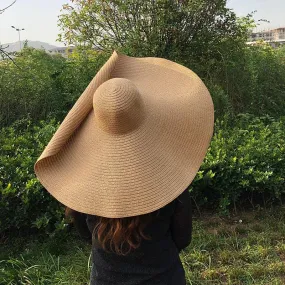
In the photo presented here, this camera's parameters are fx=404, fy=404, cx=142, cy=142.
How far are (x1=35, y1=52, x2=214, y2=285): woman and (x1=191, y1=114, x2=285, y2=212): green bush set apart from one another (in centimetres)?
203

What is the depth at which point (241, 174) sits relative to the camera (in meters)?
3.69

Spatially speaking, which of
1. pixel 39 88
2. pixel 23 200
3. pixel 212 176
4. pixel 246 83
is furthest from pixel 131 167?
pixel 246 83

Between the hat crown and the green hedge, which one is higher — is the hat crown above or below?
above

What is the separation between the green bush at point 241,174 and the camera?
3.66 m

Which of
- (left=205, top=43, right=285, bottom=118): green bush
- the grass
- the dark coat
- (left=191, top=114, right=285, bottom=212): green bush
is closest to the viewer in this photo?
the dark coat

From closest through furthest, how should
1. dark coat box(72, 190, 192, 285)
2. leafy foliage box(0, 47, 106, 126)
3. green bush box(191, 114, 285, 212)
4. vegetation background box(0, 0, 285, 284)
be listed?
dark coat box(72, 190, 192, 285), vegetation background box(0, 0, 285, 284), green bush box(191, 114, 285, 212), leafy foliage box(0, 47, 106, 126)

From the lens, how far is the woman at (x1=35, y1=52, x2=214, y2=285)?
132 cm

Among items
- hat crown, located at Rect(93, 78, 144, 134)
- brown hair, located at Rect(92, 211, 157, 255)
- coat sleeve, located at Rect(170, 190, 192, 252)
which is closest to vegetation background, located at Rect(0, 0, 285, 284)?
coat sleeve, located at Rect(170, 190, 192, 252)

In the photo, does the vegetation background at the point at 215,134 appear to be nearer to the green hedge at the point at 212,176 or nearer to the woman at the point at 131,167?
the green hedge at the point at 212,176

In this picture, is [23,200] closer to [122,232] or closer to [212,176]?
[212,176]

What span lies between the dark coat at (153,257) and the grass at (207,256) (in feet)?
4.45

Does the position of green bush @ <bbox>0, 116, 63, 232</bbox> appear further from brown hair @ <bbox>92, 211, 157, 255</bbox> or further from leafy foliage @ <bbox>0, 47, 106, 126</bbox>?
brown hair @ <bbox>92, 211, 157, 255</bbox>

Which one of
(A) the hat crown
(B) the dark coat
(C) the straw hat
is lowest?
(B) the dark coat

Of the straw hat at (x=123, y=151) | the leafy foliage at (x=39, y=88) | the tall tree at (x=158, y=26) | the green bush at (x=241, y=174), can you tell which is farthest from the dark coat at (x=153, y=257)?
the tall tree at (x=158, y=26)
